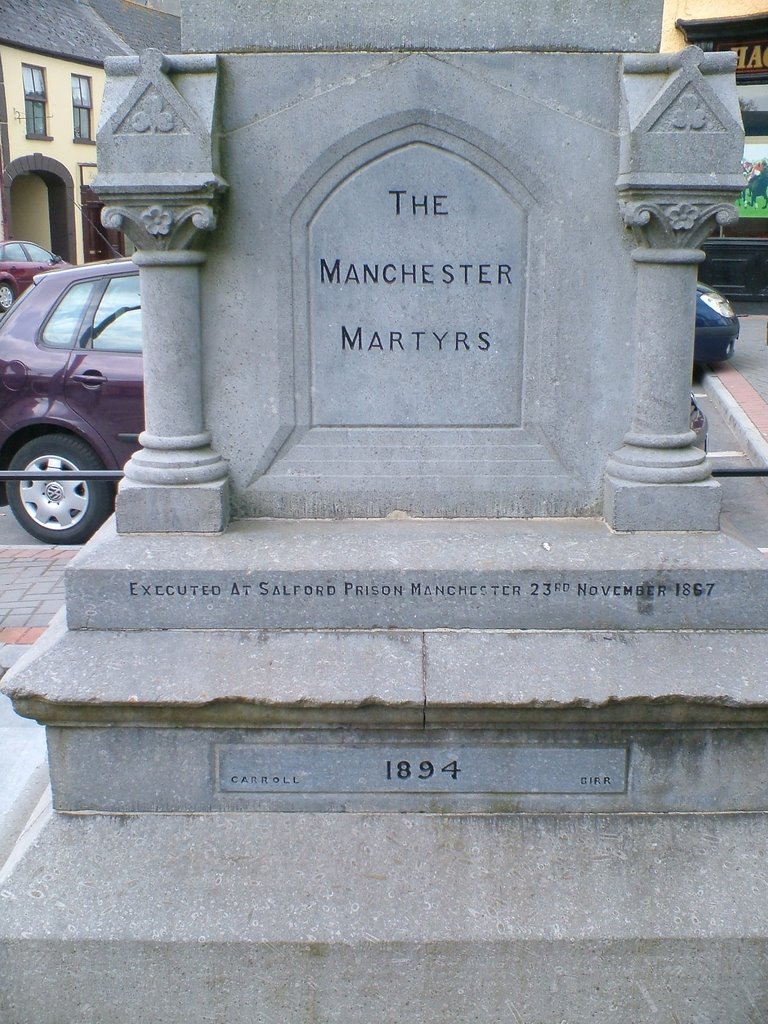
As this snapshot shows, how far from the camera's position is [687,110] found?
292 cm

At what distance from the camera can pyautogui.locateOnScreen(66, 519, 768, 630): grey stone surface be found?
300 centimetres

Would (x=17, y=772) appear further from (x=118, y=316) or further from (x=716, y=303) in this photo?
(x=716, y=303)

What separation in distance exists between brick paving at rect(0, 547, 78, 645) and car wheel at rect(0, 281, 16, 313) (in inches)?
678

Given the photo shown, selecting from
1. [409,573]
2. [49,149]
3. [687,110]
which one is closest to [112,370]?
[409,573]

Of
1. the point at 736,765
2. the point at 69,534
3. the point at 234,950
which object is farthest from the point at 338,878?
the point at 69,534

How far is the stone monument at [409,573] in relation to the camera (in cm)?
281

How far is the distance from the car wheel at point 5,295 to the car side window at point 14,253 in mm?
792

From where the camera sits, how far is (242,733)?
295cm

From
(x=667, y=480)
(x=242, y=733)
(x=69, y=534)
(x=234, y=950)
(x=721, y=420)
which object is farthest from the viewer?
(x=721, y=420)

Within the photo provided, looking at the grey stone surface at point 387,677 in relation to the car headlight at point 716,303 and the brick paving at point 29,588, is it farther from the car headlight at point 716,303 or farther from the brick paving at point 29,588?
the car headlight at point 716,303

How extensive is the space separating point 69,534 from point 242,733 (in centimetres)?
517

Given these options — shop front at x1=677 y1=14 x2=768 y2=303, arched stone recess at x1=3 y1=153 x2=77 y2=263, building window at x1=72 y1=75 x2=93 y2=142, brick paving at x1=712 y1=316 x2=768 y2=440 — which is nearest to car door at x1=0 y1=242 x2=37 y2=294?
arched stone recess at x1=3 y1=153 x2=77 y2=263

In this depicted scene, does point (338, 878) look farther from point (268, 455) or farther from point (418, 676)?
point (268, 455)

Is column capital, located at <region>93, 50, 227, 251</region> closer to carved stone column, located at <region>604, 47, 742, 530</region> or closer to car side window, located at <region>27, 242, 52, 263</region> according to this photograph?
carved stone column, located at <region>604, 47, 742, 530</region>
